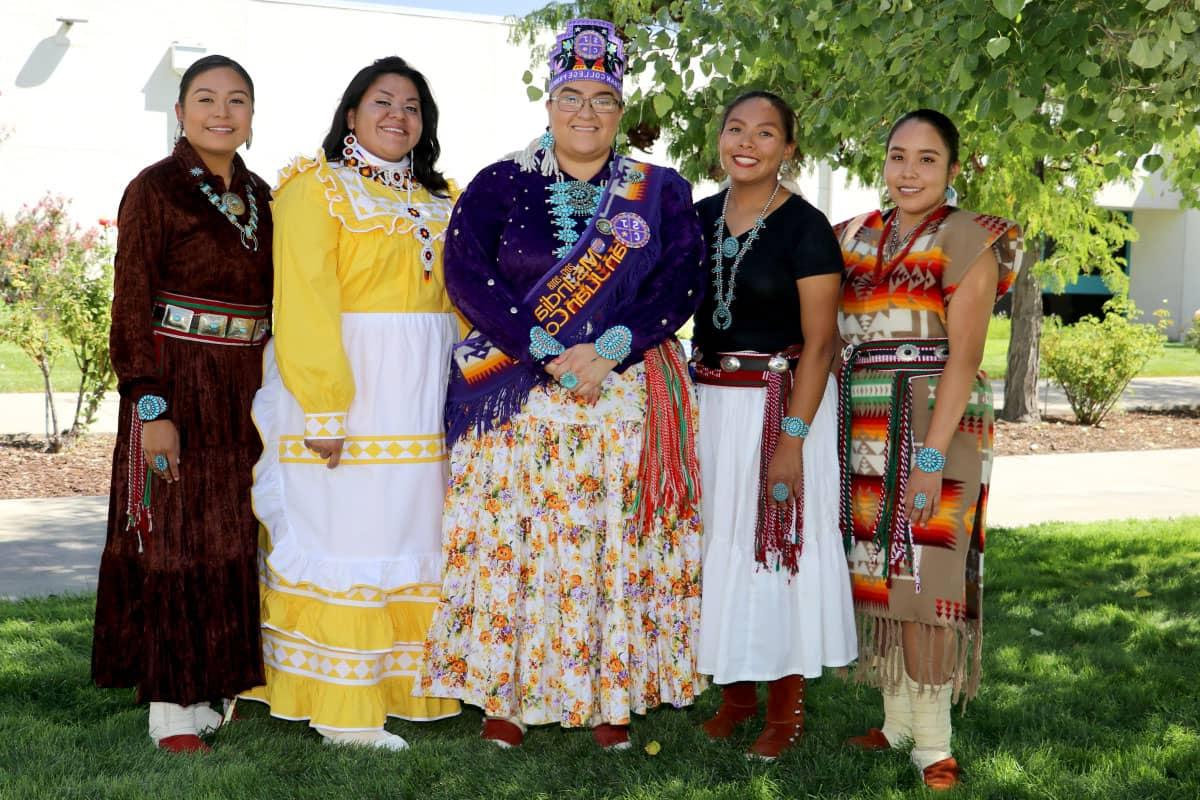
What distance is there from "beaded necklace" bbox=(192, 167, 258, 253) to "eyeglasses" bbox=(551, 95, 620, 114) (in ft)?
3.35

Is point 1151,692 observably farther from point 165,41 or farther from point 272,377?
point 165,41

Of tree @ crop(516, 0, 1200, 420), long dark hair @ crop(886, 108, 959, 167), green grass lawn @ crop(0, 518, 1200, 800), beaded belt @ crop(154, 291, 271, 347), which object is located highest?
tree @ crop(516, 0, 1200, 420)

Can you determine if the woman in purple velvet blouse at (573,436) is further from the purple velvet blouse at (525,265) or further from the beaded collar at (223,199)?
the beaded collar at (223,199)

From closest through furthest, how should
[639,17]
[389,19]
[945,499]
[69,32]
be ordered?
[945,499] < [639,17] < [69,32] < [389,19]

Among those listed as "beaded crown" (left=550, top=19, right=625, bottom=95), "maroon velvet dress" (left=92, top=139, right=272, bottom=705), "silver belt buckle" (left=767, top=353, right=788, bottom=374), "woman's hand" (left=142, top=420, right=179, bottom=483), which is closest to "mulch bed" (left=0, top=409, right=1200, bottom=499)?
"maroon velvet dress" (left=92, top=139, right=272, bottom=705)

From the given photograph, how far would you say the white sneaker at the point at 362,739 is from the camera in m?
3.70

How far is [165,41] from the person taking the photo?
655 inches

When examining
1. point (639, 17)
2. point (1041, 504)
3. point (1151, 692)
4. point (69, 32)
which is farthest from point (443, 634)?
point (69, 32)

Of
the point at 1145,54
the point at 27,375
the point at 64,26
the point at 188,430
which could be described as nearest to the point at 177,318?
the point at 188,430

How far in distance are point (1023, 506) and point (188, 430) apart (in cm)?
616

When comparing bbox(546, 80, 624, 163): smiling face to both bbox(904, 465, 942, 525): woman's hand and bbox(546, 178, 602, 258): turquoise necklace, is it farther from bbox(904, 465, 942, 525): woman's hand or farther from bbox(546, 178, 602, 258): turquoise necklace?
bbox(904, 465, 942, 525): woman's hand

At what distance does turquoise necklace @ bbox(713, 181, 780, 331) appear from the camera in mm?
3594

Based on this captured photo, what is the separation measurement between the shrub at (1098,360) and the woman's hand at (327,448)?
10.2 metres

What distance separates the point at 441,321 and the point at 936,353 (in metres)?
1.53
